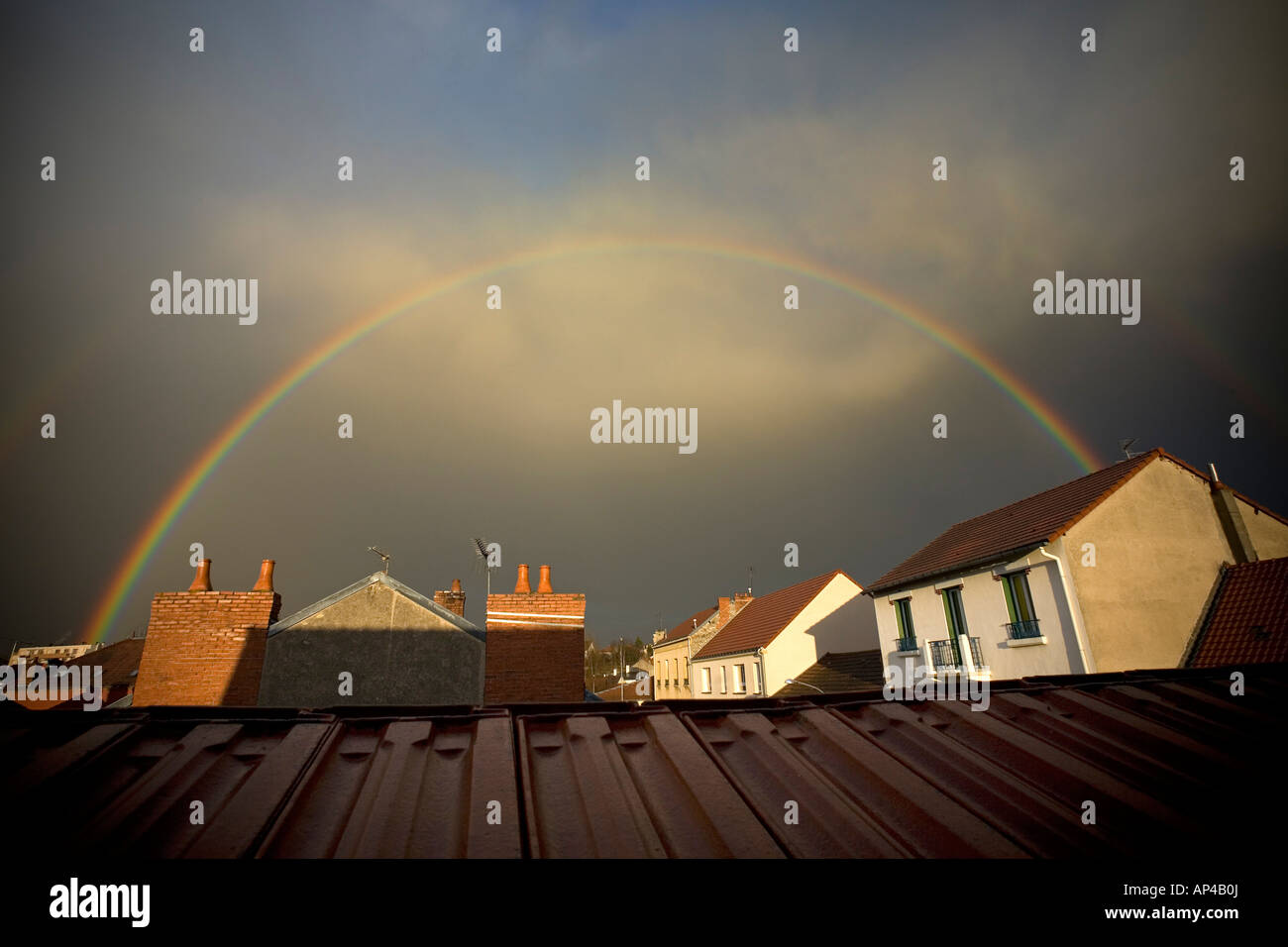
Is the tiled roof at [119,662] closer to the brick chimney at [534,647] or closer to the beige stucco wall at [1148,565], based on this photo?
the brick chimney at [534,647]

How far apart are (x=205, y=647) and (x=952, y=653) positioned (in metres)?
19.9

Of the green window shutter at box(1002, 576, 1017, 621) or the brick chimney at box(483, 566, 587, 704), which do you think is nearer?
the brick chimney at box(483, 566, 587, 704)

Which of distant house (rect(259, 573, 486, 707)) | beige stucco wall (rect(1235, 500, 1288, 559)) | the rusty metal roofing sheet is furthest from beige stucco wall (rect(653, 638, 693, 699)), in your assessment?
the rusty metal roofing sheet

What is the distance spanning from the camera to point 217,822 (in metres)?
3.03

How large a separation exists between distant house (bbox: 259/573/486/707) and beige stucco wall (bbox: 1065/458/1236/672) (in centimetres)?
1530

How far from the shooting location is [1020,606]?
17.8 metres

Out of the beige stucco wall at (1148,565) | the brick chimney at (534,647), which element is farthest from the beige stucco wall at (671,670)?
the brick chimney at (534,647)

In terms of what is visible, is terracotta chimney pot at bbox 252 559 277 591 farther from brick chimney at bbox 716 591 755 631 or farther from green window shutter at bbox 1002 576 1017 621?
brick chimney at bbox 716 591 755 631

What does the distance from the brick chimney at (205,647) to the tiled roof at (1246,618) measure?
2012cm

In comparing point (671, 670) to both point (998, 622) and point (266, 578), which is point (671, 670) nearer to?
point (998, 622)

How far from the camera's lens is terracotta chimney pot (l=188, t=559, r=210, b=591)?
11523mm

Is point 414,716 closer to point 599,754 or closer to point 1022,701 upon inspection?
point 599,754

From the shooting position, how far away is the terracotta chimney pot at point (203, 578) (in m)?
11.5
